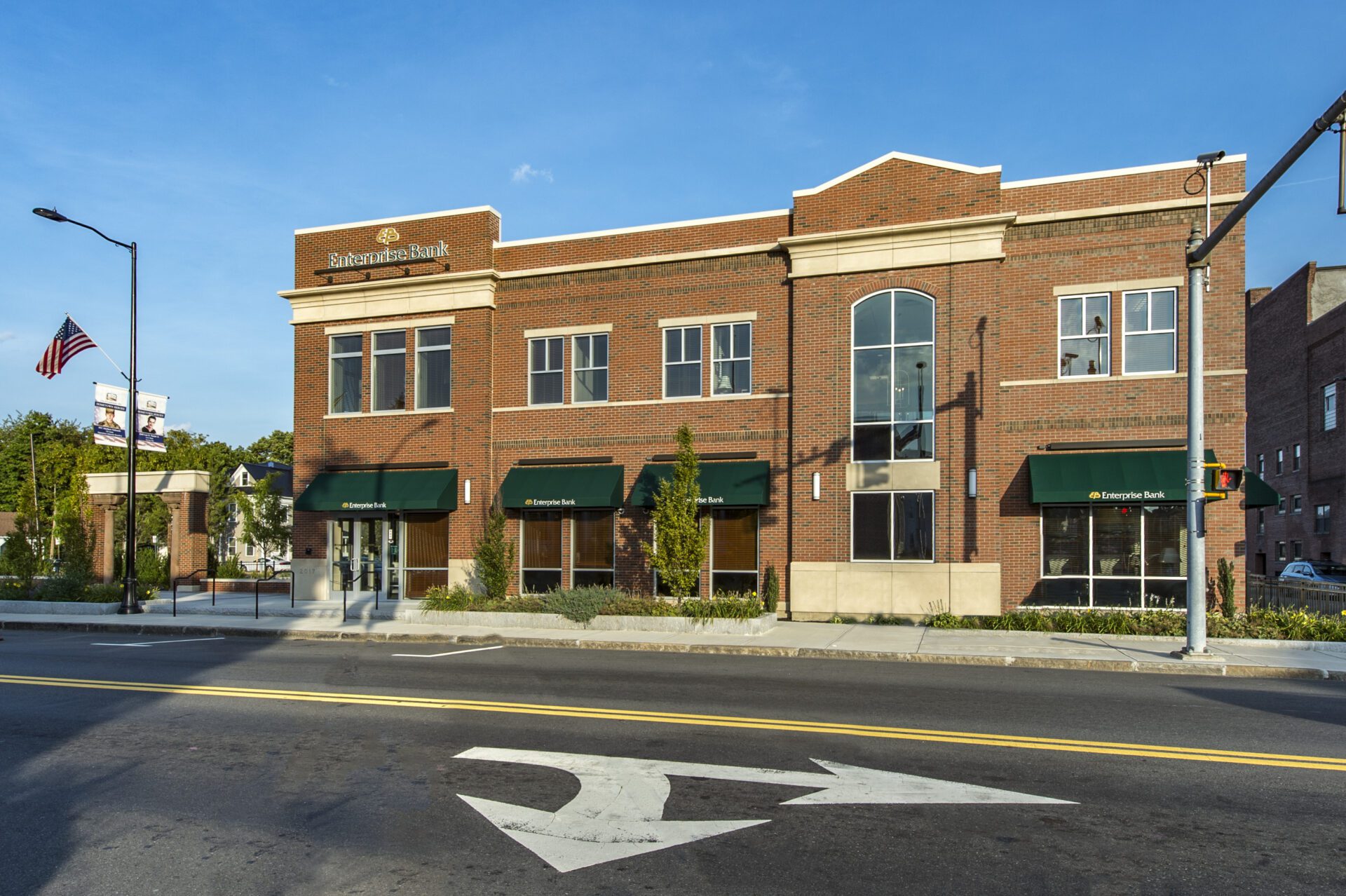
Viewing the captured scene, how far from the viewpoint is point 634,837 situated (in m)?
5.86

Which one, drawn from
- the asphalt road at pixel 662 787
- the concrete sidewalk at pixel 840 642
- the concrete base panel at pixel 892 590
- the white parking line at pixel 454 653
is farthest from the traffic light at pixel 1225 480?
the white parking line at pixel 454 653

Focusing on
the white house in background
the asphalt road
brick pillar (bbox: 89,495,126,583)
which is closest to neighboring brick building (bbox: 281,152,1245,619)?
brick pillar (bbox: 89,495,126,583)

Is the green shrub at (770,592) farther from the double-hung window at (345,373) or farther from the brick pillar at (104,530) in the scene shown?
the brick pillar at (104,530)

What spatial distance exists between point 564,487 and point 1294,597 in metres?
16.9

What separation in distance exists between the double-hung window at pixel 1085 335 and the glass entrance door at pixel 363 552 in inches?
686

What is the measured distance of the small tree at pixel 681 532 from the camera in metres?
19.6

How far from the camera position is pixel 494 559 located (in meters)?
21.6

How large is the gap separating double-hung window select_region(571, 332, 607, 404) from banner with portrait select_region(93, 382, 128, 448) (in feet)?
39.5

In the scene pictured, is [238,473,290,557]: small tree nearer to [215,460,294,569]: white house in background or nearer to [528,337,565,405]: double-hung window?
[528,337,565,405]: double-hung window

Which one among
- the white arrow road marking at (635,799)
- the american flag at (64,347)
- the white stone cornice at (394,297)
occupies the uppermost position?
the white stone cornice at (394,297)

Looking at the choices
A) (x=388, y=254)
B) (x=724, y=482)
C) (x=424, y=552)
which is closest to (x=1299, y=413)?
(x=724, y=482)

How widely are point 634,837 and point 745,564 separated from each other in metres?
16.6

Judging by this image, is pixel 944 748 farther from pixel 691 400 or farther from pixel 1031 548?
pixel 691 400

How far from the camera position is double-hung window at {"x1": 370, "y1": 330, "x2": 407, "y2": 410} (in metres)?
25.8
